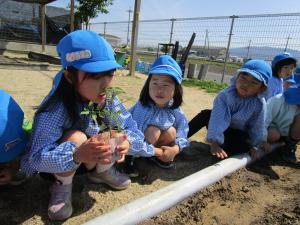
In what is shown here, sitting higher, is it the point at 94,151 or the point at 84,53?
the point at 84,53

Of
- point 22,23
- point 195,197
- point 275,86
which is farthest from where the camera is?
point 22,23

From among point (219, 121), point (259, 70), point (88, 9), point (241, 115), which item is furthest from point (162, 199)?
point (88, 9)

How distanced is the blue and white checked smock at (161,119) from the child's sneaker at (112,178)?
1.47ft

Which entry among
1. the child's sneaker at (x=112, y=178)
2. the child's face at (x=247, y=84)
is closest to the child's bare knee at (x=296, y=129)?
the child's face at (x=247, y=84)

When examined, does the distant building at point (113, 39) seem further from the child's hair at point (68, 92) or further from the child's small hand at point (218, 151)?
the child's hair at point (68, 92)

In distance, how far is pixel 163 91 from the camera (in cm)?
241

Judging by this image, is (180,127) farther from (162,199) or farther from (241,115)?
(162,199)

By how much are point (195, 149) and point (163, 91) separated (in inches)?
35.2

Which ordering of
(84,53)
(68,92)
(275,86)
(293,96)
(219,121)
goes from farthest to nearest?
(275,86)
(293,96)
(219,121)
(68,92)
(84,53)

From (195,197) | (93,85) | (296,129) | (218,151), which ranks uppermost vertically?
(93,85)

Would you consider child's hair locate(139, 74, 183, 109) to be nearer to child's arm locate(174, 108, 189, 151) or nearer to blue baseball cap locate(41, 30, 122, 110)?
child's arm locate(174, 108, 189, 151)

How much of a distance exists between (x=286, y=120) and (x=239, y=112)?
1.80ft

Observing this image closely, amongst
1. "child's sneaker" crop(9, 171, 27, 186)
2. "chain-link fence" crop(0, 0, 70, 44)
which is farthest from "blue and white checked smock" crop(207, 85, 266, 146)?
"chain-link fence" crop(0, 0, 70, 44)

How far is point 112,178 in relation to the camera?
2082 millimetres
